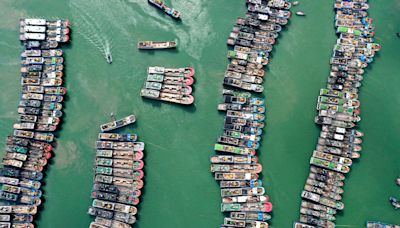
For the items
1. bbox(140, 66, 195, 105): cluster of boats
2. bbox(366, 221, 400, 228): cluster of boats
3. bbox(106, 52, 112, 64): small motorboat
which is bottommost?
bbox(366, 221, 400, 228): cluster of boats

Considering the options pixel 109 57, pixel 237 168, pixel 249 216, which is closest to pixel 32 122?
pixel 109 57

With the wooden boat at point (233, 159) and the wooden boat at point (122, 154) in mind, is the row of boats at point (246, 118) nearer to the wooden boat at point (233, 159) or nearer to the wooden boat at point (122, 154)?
the wooden boat at point (233, 159)

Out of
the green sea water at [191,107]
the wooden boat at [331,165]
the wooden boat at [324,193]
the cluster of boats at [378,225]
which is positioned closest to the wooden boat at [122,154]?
the green sea water at [191,107]

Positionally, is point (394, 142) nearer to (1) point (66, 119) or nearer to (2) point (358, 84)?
(2) point (358, 84)

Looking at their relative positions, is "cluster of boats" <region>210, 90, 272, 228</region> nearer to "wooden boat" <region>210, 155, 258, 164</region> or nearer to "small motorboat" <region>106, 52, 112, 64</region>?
"wooden boat" <region>210, 155, 258, 164</region>

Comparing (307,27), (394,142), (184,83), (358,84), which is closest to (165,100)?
(184,83)

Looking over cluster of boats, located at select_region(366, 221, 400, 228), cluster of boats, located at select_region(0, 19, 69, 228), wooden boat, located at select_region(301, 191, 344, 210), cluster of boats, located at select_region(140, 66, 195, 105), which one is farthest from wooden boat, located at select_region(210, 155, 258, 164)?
cluster of boats, located at select_region(0, 19, 69, 228)

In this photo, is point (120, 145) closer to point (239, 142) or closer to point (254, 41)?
point (239, 142)
